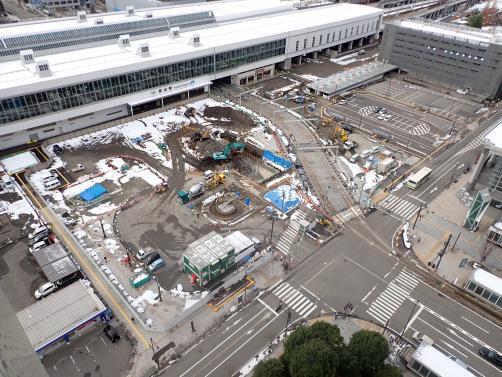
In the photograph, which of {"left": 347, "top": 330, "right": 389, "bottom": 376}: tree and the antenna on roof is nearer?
{"left": 347, "top": 330, "right": 389, "bottom": 376}: tree

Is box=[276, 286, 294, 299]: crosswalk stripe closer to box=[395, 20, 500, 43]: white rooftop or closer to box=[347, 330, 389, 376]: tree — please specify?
box=[347, 330, 389, 376]: tree

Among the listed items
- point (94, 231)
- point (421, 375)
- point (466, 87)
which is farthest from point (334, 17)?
point (421, 375)

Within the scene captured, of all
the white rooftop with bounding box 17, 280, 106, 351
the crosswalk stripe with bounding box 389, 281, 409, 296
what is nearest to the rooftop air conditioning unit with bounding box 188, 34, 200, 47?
the white rooftop with bounding box 17, 280, 106, 351

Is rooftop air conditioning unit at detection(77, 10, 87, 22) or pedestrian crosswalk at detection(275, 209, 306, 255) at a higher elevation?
rooftop air conditioning unit at detection(77, 10, 87, 22)

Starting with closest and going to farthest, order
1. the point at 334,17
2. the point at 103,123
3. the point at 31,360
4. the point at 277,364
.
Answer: the point at 31,360, the point at 277,364, the point at 103,123, the point at 334,17

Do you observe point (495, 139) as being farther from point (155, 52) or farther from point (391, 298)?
point (155, 52)

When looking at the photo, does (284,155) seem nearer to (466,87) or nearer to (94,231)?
(94,231)

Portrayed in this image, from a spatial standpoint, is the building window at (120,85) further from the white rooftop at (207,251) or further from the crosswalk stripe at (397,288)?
the crosswalk stripe at (397,288)
